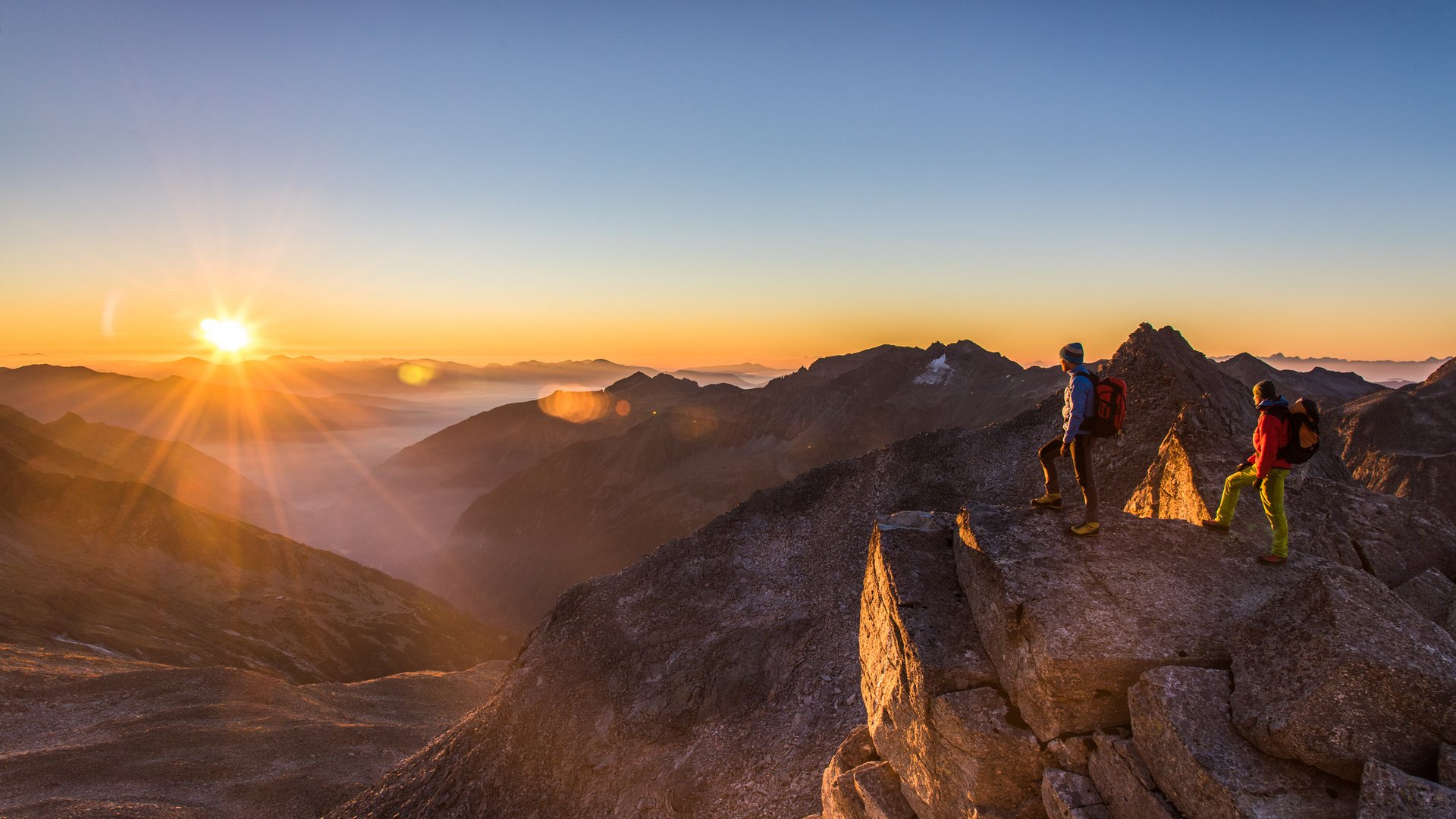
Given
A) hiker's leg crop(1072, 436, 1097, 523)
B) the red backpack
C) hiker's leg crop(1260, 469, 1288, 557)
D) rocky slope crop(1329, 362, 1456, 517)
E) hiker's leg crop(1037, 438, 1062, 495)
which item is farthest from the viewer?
rocky slope crop(1329, 362, 1456, 517)

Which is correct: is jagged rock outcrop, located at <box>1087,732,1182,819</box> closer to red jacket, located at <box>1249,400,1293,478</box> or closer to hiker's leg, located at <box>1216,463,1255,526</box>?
hiker's leg, located at <box>1216,463,1255,526</box>

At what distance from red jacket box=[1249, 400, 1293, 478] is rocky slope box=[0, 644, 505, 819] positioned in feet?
112

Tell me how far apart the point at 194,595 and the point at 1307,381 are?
15318 centimetres

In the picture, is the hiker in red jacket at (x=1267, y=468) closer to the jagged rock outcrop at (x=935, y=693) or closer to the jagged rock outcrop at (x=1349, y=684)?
the jagged rock outcrop at (x=1349, y=684)

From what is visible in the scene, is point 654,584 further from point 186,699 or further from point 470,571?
point 470,571

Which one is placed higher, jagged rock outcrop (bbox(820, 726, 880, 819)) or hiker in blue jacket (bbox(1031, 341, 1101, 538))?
hiker in blue jacket (bbox(1031, 341, 1101, 538))

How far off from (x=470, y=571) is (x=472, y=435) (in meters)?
91.5

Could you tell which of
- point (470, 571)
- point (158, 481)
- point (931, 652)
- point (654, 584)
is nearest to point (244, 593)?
point (470, 571)

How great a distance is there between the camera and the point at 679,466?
118500 millimetres

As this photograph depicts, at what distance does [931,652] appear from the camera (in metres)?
10.6

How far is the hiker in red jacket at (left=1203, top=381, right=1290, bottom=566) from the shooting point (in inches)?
416

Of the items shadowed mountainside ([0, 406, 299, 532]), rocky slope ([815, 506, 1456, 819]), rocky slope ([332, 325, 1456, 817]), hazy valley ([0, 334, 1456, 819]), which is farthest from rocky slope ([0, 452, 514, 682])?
rocky slope ([815, 506, 1456, 819])

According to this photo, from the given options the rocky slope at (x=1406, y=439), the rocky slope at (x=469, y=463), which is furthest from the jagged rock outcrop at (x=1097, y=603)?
the rocky slope at (x=469, y=463)

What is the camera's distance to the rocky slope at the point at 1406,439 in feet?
166
